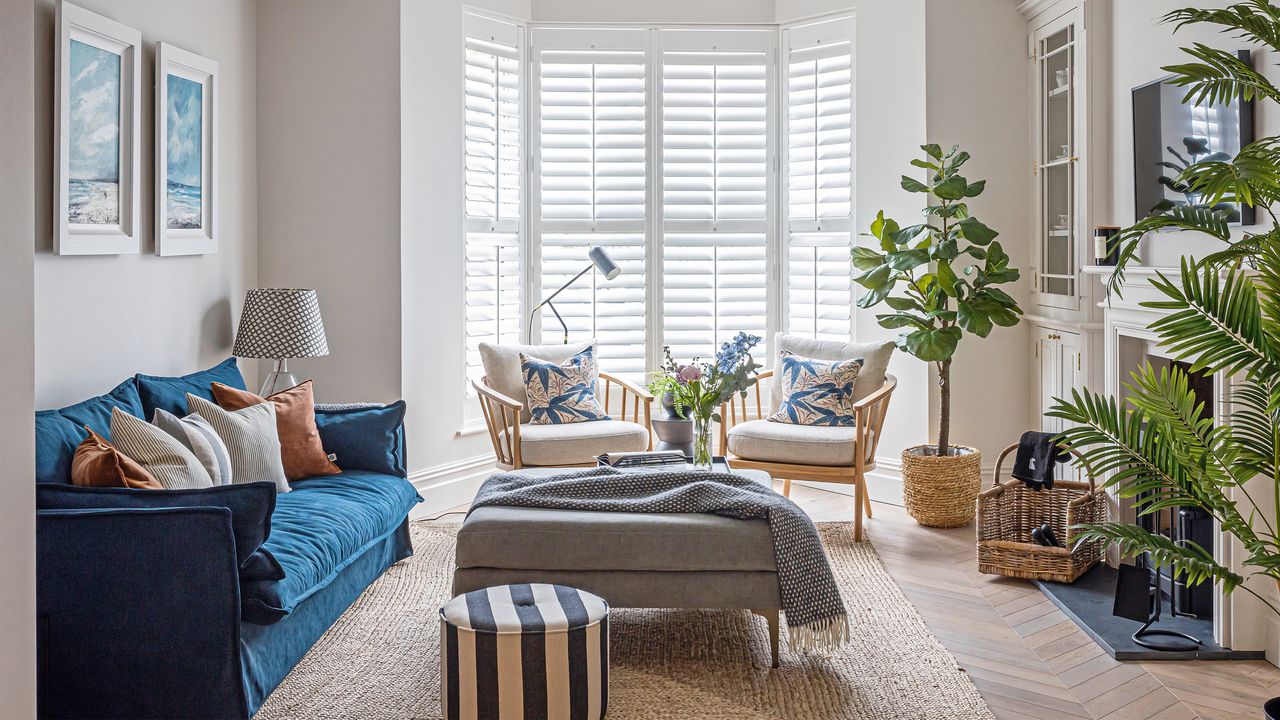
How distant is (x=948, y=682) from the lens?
321cm

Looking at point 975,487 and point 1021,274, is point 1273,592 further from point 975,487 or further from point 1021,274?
point 1021,274

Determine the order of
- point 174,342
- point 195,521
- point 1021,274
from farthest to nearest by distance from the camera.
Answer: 1. point 1021,274
2. point 174,342
3. point 195,521

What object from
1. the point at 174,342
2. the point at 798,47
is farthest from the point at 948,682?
the point at 798,47

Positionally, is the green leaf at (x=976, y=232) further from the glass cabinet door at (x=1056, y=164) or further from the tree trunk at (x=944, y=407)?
the tree trunk at (x=944, y=407)

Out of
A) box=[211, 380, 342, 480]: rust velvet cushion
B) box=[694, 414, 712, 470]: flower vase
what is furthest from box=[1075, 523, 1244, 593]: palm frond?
box=[211, 380, 342, 480]: rust velvet cushion

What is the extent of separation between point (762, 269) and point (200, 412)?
353 centimetres

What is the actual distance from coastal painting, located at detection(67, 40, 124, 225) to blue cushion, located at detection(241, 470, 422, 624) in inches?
47.7

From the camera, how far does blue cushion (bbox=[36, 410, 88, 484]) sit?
287 centimetres

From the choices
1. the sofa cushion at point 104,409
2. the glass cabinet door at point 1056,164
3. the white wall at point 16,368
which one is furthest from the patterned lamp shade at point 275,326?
the glass cabinet door at point 1056,164

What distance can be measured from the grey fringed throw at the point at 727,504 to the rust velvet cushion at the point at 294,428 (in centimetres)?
78

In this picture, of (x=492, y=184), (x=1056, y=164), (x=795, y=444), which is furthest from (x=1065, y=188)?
(x=492, y=184)

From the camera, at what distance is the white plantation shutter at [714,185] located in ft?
20.0

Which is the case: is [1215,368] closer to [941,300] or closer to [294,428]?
[941,300]

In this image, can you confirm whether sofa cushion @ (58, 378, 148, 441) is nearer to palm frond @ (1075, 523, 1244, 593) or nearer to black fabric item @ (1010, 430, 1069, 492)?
palm frond @ (1075, 523, 1244, 593)
